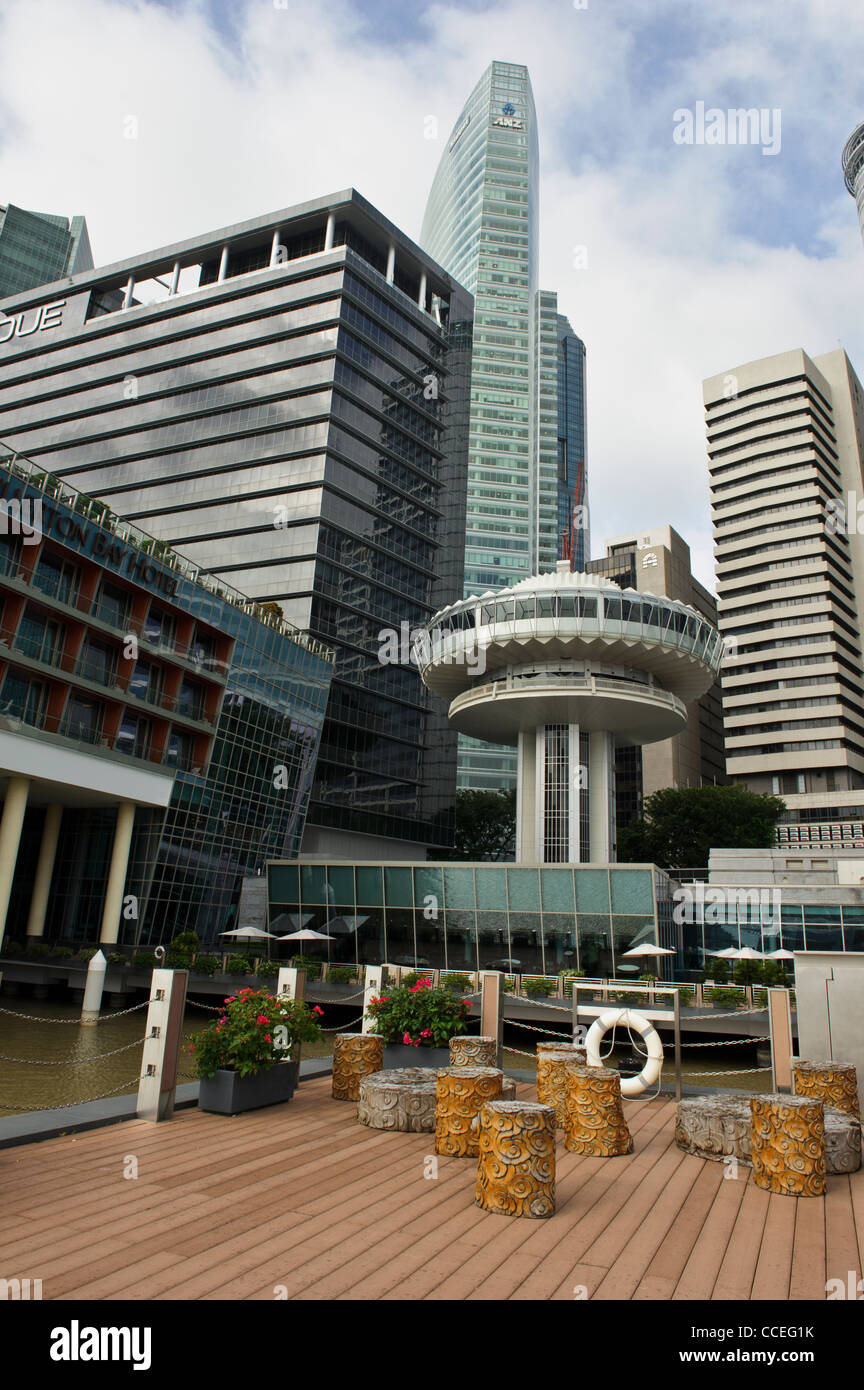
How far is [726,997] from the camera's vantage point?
28.9 meters

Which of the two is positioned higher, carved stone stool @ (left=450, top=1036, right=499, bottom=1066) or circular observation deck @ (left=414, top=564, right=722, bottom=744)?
circular observation deck @ (left=414, top=564, right=722, bottom=744)

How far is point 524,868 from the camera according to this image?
3684cm

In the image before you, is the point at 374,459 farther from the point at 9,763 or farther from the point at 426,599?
the point at 9,763

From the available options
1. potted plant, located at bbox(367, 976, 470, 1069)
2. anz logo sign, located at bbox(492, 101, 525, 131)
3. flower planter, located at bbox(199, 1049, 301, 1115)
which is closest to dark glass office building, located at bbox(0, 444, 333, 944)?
potted plant, located at bbox(367, 976, 470, 1069)

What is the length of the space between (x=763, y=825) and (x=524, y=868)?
153 ft

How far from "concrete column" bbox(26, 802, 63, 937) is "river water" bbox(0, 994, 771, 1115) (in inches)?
164

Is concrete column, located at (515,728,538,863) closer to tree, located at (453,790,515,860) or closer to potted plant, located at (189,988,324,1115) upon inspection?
potted plant, located at (189,988,324,1115)

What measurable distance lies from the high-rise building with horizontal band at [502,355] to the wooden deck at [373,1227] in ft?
408

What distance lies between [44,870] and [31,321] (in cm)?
8538

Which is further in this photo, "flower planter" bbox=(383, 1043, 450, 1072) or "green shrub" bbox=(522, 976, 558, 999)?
"green shrub" bbox=(522, 976, 558, 999)

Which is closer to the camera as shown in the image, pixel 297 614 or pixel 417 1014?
pixel 417 1014

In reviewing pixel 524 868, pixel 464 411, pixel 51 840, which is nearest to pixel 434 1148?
pixel 524 868

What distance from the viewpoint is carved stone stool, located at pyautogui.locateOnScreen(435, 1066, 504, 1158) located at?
1012 cm

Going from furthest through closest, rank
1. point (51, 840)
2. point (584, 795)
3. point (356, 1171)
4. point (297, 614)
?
point (297, 614), point (584, 795), point (51, 840), point (356, 1171)
